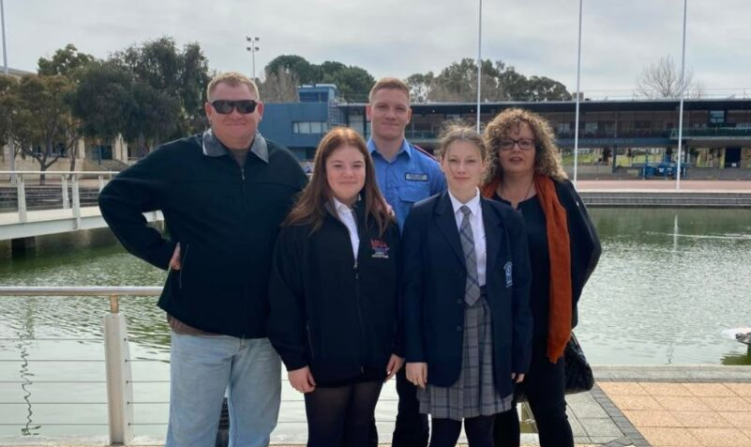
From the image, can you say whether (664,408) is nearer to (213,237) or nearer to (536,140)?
(536,140)

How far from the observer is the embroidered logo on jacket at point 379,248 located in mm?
2275

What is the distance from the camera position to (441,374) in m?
2.30

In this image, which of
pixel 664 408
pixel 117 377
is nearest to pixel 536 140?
pixel 664 408

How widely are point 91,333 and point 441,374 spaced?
7.82 meters

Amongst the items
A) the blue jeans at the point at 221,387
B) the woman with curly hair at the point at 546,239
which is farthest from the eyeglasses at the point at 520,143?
the blue jeans at the point at 221,387

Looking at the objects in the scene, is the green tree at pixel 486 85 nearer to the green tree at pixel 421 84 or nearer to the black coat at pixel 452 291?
the green tree at pixel 421 84

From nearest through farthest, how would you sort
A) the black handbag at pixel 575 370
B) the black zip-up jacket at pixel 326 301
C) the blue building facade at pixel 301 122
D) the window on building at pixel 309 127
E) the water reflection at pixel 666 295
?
1. the black zip-up jacket at pixel 326 301
2. the black handbag at pixel 575 370
3. the water reflection at pixel 666 295
4. the blue building facade at pixel 301 122
5. the window on building at pixel 309 127

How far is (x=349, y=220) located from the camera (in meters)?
2.32

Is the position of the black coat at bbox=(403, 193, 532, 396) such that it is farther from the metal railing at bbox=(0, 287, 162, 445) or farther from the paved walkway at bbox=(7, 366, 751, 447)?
the metal railing at bbox=(0, 287, 162, 445)

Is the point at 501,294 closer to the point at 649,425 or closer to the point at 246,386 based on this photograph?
the point at 246,386

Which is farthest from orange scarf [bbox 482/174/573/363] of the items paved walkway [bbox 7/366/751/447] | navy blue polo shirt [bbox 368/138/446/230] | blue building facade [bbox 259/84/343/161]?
blue building facade [bbox 259/84/343/161]

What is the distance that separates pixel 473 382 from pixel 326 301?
0.71 m

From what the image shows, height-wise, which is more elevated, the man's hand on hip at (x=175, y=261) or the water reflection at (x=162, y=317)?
the man's hand on hip at (x=175, y=261)

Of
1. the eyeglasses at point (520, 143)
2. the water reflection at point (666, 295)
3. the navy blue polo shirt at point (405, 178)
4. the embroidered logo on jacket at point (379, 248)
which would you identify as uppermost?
the eyeglasses at point (520, 143)
